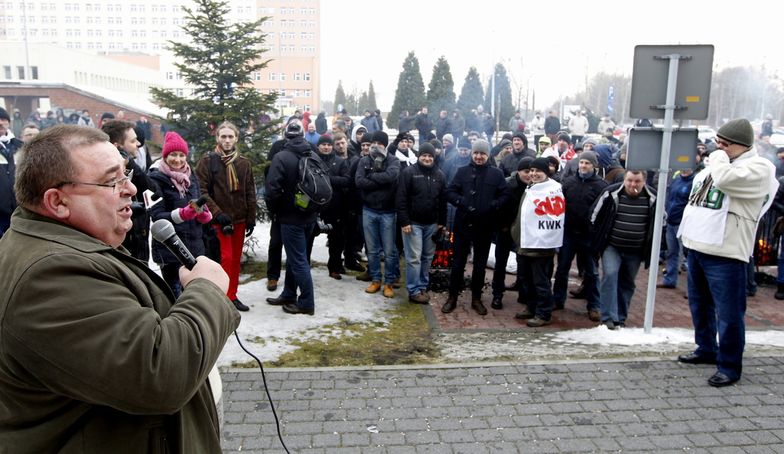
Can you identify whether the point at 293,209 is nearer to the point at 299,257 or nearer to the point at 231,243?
the point at 299,257

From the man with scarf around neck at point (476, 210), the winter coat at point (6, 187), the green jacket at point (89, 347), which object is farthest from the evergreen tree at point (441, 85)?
the green jacket at point (89, 347)

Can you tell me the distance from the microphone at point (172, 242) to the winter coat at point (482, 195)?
5.55 meters

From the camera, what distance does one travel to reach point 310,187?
7031 mm

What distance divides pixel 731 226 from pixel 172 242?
15.7 feet

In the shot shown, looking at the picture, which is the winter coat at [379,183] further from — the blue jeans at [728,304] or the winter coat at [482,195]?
the blue jeans at [728,304]

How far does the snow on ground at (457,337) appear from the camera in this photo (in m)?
6.23

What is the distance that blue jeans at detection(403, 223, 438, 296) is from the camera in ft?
26.8

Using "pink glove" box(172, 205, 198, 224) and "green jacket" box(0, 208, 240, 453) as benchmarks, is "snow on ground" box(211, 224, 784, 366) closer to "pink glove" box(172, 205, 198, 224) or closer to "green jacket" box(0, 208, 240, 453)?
"pink glove" box(172, 205, 198, 224)

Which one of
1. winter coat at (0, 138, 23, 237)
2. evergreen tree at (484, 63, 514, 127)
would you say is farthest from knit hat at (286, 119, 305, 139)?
evergreen tree at (484, 63, 514, 127)

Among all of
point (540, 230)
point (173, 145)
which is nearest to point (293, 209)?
point (173, 145)

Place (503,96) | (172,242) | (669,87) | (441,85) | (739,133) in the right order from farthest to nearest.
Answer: (503,96) < (441,85) < (669,87) < (739,133) < (172,242)

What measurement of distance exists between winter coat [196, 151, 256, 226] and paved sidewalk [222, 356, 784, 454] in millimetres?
2347

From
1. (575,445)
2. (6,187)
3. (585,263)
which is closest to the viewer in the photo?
(575,445)

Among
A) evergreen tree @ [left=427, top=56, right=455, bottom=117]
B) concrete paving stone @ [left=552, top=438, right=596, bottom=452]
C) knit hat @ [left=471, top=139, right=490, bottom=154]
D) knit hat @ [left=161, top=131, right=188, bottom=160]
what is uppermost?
evergreen tree @ [left=427, top=56, right=455, bottom=117]
